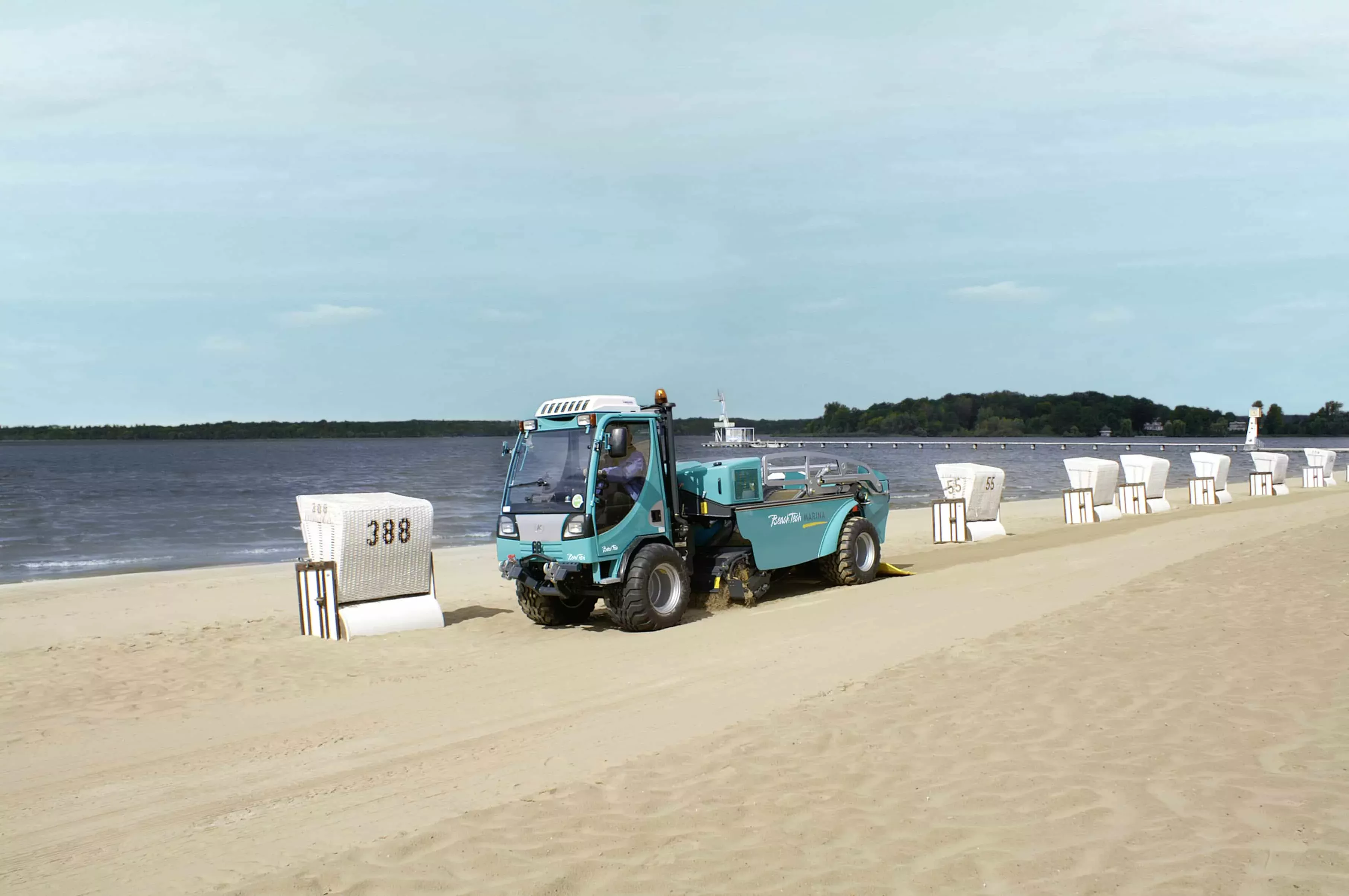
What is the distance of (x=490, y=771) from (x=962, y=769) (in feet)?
8.80

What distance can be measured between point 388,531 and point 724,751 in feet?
19.1

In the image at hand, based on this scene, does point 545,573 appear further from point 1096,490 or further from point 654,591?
point 1096,490

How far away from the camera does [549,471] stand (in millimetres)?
10414

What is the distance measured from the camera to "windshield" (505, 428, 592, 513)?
33.2ft

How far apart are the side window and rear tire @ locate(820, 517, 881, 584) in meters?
3.59

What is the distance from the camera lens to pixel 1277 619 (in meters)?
8.85

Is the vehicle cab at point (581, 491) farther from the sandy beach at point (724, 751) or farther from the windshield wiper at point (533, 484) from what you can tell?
the sandy beach at point (724, 751)

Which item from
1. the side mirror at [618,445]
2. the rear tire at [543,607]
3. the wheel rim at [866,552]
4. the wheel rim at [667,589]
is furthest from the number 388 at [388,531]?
the wheel rim at [866,552]

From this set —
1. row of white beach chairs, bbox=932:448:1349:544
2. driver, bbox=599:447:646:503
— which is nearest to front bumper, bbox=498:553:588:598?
driver, bbox=599:447:646:503

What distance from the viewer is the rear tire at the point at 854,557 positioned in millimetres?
12914


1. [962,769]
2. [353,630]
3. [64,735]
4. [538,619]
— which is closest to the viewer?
[962,769]

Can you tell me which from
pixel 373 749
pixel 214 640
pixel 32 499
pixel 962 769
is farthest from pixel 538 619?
pixel 32 499

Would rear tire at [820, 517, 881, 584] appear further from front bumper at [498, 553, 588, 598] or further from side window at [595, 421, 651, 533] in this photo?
front bumper at [498, 553, 588, 598]

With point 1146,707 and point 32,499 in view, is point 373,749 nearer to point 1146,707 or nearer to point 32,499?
point 1146,707
